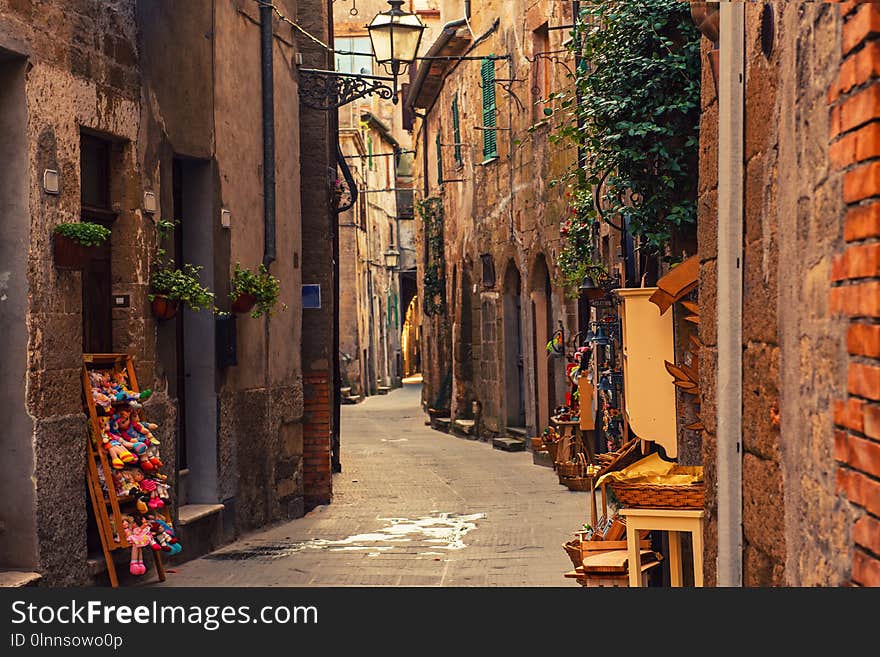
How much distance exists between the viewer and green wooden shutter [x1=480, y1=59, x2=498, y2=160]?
19891mm

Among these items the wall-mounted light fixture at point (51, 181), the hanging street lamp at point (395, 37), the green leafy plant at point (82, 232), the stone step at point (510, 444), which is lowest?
the stone step at point (510, 444)

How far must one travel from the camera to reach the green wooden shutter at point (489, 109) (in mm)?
19891

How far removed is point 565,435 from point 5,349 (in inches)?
327

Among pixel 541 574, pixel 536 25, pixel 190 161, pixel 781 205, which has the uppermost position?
pixel 536 25

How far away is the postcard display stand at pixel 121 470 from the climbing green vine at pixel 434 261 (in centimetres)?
1734

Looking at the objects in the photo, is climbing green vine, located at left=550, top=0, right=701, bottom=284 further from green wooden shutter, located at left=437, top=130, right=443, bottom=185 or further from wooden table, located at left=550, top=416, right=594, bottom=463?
green wooden shutter, located at left=437, top=130, right=443, bottom=185

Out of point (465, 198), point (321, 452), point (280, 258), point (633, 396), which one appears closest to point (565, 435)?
point (321, 452)

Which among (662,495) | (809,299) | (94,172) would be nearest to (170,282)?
(94,172)

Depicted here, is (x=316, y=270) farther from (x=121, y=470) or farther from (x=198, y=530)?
(x=121, y=470)

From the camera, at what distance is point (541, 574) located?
27.2 feet

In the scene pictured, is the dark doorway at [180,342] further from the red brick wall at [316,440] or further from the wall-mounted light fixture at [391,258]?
the wall-mounted light fixture at [391,258]

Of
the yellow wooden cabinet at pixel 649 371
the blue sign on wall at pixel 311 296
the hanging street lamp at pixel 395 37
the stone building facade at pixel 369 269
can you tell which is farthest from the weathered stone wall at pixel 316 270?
the stone building facade at pixel 369 269

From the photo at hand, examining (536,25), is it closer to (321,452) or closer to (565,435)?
(565,435)

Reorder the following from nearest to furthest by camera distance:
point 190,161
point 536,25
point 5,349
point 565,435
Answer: point 5,349 < point 190,161 < point 565,435 < point 536,25
